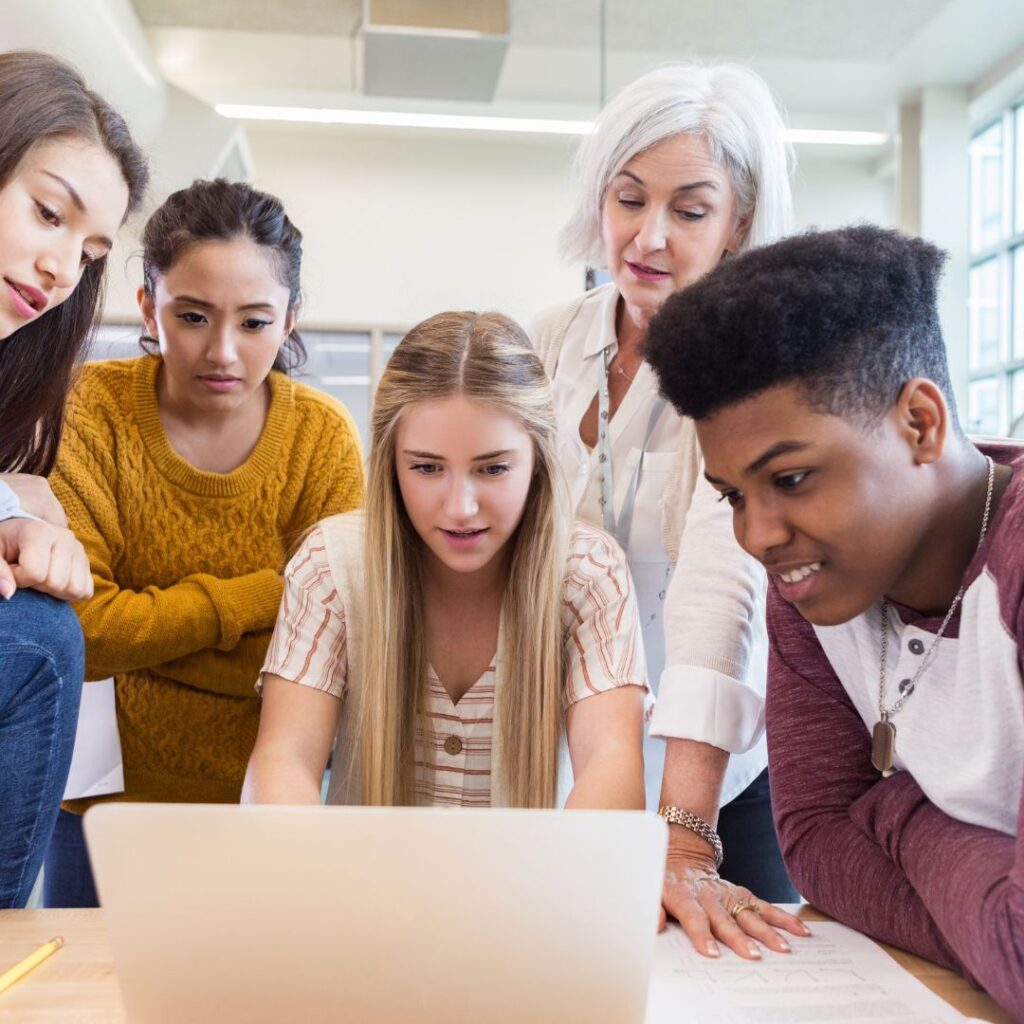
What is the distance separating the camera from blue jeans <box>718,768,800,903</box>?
146 centimetres

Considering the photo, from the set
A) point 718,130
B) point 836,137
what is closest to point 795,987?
point 718,130

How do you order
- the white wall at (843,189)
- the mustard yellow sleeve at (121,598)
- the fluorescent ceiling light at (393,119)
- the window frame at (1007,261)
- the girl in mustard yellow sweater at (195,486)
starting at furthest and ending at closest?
the white wall at (843,189) < the fluorescent ceiling light at (393,119) < the window frame at (1007,261) < the girl in mustard yellow sweater at (195,486) < the mustard yellow sleeve at (121,598)

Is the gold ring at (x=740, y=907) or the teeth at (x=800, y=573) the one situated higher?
the teeth at (x=800, y=573)

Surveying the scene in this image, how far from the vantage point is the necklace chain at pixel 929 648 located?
859 mm

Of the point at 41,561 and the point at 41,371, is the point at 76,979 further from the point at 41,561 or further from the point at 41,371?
the point at 41,371

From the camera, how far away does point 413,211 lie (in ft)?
24.0

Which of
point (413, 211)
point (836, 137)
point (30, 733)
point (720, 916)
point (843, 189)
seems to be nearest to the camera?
point (720, 916)

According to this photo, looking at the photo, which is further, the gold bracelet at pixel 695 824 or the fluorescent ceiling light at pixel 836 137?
the fluorescent ceiling light at pixel 836 137

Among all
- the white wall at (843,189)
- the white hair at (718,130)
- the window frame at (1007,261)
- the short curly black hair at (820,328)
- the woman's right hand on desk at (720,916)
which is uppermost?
the white wall at (843,189)

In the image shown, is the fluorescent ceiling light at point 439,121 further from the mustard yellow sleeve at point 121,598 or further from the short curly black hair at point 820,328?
the short curly black hair at point 820,328

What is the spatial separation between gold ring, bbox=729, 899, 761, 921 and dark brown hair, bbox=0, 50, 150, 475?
941 mm

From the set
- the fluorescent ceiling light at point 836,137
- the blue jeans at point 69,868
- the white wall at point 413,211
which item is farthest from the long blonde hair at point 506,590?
the fluorescent ceiling light at point 836,137

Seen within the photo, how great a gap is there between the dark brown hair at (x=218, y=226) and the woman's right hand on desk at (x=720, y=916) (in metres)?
0.98

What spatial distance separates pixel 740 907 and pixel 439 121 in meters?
6.64
